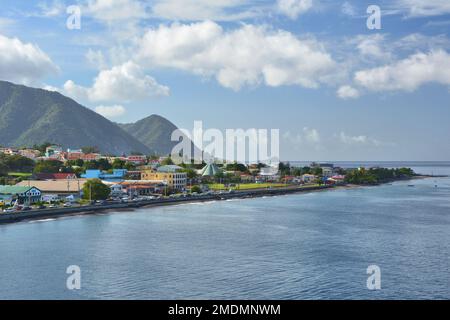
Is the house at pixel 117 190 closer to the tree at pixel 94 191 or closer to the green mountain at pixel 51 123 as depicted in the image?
the tree at pixel 94 191

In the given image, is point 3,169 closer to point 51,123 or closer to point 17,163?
point 17,163

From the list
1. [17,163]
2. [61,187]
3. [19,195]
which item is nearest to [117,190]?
[61,187]

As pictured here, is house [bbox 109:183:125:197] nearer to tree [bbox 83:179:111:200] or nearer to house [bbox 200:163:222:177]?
tree [bbox 83:179:111:200]

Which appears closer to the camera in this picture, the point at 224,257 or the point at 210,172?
the point at 224,257

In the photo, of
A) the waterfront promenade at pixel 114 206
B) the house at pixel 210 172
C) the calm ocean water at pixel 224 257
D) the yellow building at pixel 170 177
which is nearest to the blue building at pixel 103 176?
the yellow building at pixel 170 177

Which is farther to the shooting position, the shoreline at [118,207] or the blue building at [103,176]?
the blue building at [103,176]
